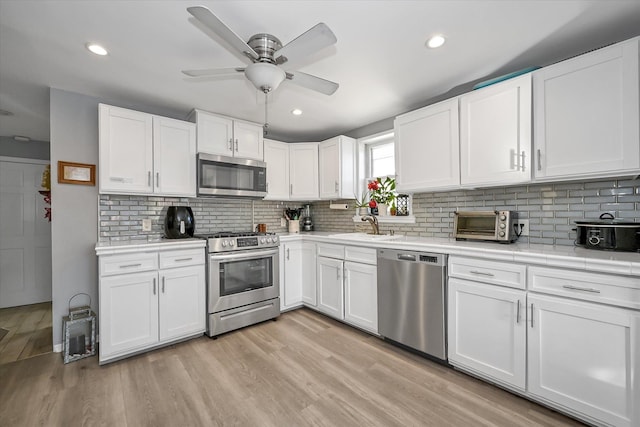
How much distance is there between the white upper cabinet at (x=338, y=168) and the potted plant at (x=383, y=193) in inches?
15.5

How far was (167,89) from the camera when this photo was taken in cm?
264

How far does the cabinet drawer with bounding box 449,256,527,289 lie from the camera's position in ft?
6.04

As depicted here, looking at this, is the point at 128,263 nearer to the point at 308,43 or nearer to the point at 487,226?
the point at 308,43

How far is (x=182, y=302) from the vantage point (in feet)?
8.90

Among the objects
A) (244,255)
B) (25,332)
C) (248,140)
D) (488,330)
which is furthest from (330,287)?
(25,332)

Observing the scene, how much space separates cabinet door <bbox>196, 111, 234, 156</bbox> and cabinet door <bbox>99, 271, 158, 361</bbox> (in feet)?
4.81

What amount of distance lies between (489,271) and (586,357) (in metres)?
0.65

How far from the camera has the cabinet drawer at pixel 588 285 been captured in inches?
57.3

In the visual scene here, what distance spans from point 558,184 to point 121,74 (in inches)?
145

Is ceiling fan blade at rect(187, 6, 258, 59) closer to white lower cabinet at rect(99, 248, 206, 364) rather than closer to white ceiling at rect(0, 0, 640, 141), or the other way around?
white ceiling at rect(0, 0, 640, 141)

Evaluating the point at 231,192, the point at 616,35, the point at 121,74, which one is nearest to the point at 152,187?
the point at 231,192

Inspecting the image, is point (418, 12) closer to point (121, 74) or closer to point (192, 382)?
point (121, 74)

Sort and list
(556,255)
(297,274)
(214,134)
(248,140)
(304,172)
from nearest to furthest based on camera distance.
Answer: (556,255) < (214,134) < (248,140) < (297,274) < (304,172)

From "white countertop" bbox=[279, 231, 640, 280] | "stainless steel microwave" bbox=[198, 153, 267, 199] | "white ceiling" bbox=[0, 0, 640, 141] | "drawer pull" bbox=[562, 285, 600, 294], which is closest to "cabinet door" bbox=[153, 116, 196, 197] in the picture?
"stainless steel microwave" bbox=[198, 153, 267, 199]
